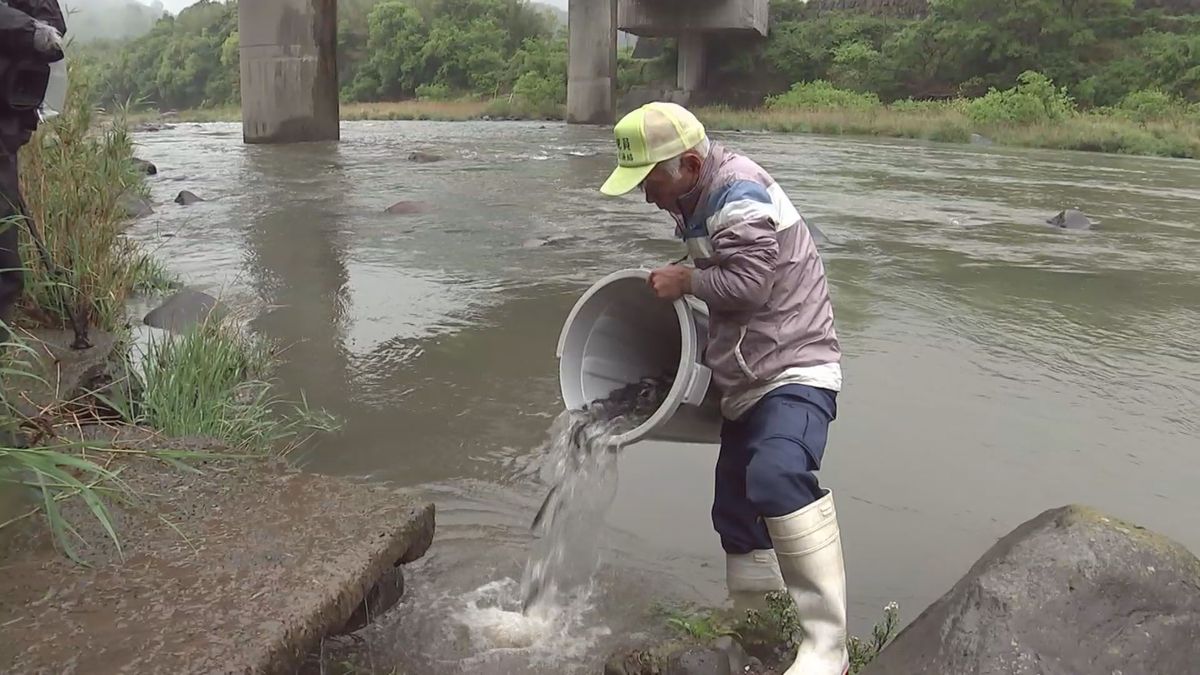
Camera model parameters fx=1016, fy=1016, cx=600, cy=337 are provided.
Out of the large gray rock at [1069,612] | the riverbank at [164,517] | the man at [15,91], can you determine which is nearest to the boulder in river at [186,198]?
the riverbank at [164,517]

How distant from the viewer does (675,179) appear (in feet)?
9.14

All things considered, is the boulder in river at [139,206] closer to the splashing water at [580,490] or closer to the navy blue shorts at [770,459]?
the splashing water at [580,490]

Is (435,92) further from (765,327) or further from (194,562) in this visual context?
(194,562)

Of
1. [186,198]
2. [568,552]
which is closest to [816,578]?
[568,552]

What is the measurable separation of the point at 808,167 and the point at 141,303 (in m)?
13.6

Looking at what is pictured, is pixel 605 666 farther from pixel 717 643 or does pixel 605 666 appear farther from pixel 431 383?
pixel 431 383

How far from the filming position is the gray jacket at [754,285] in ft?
8.82

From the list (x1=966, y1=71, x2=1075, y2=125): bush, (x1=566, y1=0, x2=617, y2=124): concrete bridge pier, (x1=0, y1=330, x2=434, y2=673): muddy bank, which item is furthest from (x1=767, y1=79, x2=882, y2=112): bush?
(x1=0, y1=330, x2=434, y2=673): muddy bank

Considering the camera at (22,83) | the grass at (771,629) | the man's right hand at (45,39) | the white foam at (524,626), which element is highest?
the man's right hand at (45,39)

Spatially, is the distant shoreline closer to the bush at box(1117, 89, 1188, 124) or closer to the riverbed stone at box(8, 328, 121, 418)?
the bush at box(1117, 89, 1188, 124)

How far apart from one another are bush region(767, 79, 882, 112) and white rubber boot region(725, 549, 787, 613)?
37.5 m

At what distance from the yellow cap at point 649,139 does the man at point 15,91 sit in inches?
79.5

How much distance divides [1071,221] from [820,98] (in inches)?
1289

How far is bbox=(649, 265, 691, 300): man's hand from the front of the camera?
110 inches
